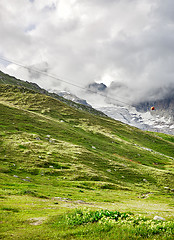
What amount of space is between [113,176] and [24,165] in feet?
119

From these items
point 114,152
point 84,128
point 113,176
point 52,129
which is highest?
point 84,128

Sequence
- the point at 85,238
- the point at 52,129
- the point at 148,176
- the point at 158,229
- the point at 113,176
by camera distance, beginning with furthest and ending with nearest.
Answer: the point at 52,129, the point at 148,176, the point at 113,176, the point at 158,229, the point at 85,238

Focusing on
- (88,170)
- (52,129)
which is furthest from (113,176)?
(52,129)

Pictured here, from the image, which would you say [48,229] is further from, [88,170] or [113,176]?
[113,176]

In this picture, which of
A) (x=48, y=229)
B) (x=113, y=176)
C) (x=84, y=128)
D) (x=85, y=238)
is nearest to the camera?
(x=85, y=238)

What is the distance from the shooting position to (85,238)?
9.38 m

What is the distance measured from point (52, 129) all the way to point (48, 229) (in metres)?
122

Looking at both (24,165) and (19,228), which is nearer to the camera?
(19,228)

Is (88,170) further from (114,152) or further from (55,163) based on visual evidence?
(114,152)

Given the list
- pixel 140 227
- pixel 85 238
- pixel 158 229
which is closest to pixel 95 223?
pixel 85 238

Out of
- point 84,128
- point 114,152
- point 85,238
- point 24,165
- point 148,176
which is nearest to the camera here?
point 85,238

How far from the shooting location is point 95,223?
11.4 m

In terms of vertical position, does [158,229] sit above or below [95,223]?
above

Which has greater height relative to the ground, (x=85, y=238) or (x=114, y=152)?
(x=114, y=152)
